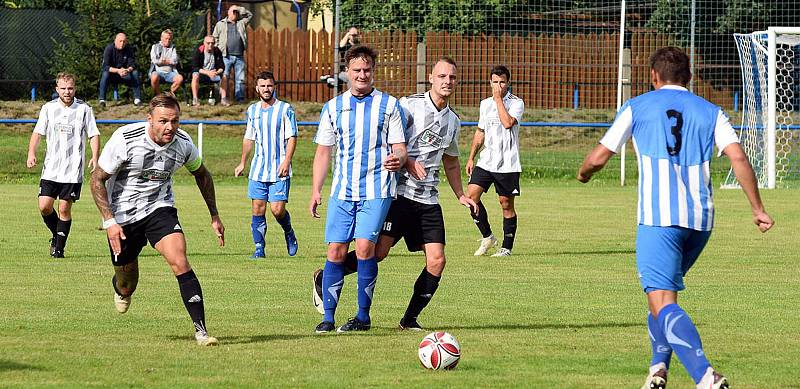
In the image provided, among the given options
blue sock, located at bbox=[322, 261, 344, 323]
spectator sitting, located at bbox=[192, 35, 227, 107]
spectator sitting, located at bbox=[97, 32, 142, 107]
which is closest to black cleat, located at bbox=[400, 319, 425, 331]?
blue sock, located at bbox=[322, 261, 344, 323]

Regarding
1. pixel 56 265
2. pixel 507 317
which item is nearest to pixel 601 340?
pixel 507 317

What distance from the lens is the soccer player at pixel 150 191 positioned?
8742 millimetres

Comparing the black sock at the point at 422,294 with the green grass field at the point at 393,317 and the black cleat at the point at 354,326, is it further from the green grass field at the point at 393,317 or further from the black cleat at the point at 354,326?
the black cleat at the point at 354,326

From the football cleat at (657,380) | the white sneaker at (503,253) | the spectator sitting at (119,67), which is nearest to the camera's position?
the football cleat at (657,380)

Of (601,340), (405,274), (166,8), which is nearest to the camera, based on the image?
(601,340)

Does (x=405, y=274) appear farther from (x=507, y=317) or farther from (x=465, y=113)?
(x=465, y=113)

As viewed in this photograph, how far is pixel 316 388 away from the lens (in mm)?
7293

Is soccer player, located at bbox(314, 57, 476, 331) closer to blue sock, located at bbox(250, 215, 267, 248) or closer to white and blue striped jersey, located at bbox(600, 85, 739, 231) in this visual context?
white and blue striped jersey, located at bbox(600, 85, 739, 231)

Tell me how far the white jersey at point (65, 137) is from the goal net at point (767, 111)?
15203 mm

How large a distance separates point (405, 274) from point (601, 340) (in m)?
4.44

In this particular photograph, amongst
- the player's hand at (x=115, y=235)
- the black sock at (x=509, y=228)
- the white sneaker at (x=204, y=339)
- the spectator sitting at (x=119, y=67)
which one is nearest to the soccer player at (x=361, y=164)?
the white sneaker at (x=204, y=339)

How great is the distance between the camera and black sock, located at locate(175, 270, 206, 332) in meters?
8.70

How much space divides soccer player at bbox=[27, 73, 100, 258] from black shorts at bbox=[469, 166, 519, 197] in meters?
4.36

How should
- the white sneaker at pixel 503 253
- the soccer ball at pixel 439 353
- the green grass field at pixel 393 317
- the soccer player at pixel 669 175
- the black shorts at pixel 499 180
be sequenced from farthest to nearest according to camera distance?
1. the black shorts at pixel 499 180
2. the white sneaker at pixel 503 253
3. the soccer ball at pixel 439 353
4. the green grass field at pixel 393 317
5. the soccer player at pixel 669 175
